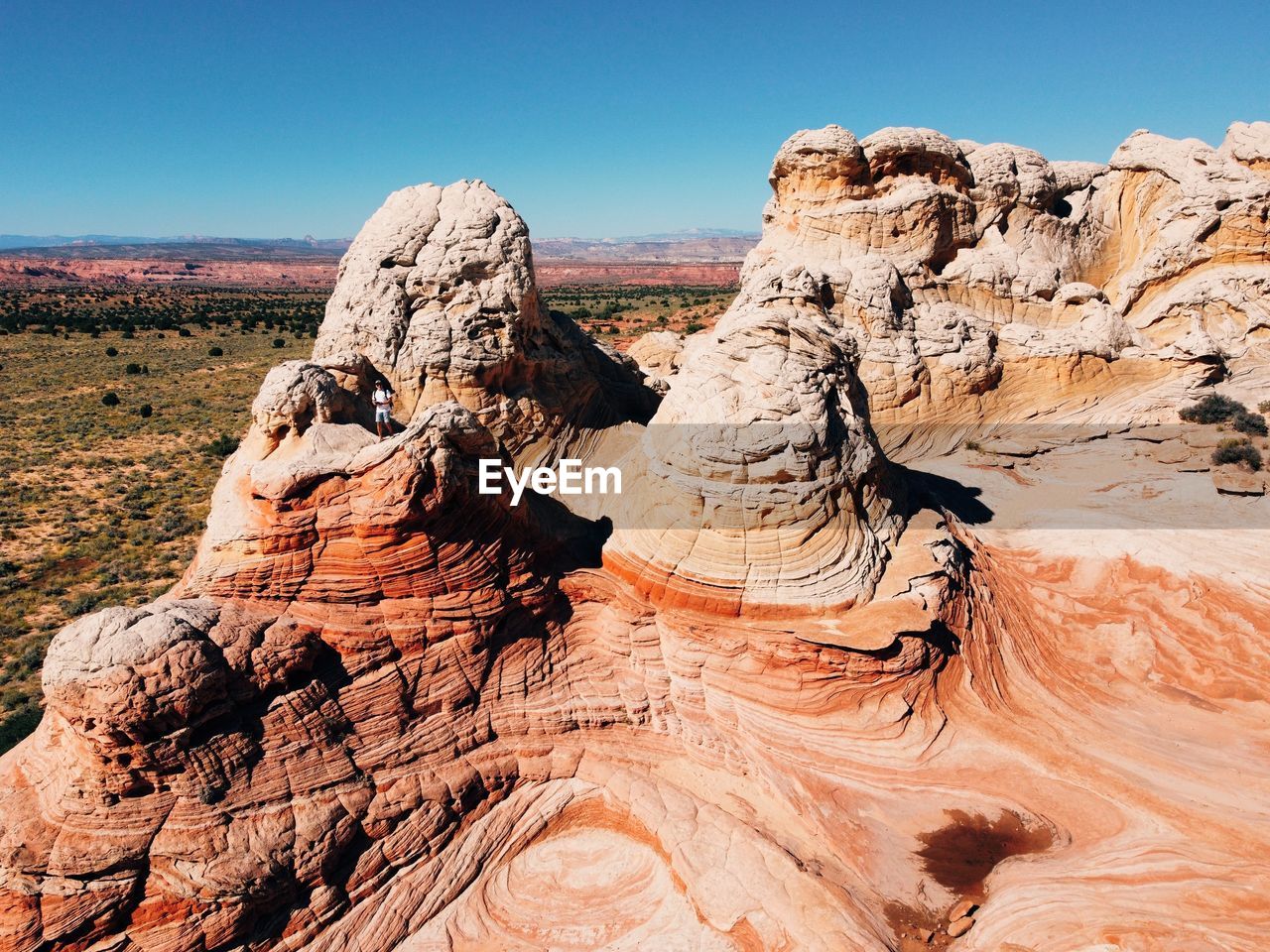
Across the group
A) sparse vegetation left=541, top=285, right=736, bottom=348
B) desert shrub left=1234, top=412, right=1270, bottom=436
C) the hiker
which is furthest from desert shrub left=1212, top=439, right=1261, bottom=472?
sparse vegetation left=541, top=285, right=736, bottom=348

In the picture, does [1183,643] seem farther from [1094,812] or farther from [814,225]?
[814,225]

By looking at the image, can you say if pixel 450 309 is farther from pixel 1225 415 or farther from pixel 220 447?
pixel 220 447

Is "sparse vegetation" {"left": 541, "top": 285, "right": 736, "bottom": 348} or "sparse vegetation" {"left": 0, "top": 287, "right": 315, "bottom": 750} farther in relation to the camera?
"sparse vegetation" {"left": 541, "top": 285, "right": 736, "bottom": 348}

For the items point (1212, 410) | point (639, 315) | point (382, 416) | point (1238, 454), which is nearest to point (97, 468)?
point (382, 416)

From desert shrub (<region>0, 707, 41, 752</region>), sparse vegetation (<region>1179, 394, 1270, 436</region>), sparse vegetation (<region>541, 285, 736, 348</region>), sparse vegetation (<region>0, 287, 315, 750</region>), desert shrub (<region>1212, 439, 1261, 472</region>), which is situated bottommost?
desert shrub (<region>0, 707, 41, 752</region>)

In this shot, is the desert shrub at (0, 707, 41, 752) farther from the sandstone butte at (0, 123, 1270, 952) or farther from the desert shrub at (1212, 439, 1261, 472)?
the desert shrub at (1212, 439, 1261, 472)

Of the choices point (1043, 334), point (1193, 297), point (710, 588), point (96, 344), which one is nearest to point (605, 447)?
point (710, 588)
